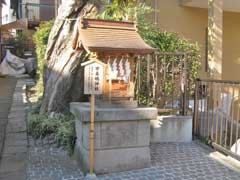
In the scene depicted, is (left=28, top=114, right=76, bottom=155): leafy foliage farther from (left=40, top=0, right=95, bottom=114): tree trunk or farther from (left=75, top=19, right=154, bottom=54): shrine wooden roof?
(left=75, top=19, right=154, bottom=54): shrine wooden roof

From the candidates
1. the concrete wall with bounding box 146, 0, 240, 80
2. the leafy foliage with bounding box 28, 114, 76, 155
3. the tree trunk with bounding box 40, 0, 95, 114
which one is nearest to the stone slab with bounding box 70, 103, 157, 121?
the leafy foliage with bounding box 28, 114, 76, 155

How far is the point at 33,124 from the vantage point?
5.74 m

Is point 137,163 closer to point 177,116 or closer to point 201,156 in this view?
point 201,156

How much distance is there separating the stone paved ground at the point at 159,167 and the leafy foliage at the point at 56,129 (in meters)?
0.19

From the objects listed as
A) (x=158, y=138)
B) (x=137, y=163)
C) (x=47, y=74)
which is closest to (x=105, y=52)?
(x=137, y=163)

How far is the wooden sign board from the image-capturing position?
3941 mm

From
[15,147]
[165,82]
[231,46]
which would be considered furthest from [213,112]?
[231,46]

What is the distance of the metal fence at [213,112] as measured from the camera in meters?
5.16

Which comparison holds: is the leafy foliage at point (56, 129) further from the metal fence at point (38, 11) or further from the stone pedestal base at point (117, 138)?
the metal fence at point (38, 11)

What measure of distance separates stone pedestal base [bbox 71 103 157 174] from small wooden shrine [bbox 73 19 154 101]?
31 cm

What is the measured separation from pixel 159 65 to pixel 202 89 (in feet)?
2.89

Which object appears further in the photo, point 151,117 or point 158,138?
point 158,138

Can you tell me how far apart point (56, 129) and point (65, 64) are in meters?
1.30

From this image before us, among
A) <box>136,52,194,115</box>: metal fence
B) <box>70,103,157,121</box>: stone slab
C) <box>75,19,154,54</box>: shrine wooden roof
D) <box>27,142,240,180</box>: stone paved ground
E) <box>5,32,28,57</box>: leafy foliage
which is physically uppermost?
<box>5,32,28,57</box>: leafy foliage
